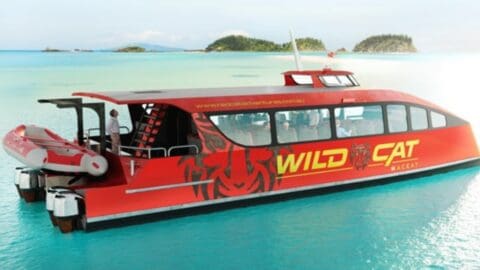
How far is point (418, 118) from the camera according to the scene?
10.1 metres

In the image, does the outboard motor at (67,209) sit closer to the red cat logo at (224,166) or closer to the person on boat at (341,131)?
the red cat logo at (224,166)

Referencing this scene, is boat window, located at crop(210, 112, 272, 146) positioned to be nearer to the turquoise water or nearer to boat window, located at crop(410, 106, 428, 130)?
the turquoise water

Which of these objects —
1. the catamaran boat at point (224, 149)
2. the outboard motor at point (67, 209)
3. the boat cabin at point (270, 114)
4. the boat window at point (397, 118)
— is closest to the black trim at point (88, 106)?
the catamaran boat at point (224, 149)

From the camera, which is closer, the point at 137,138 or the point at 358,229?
the point at 358,229

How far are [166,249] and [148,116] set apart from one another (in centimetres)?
245

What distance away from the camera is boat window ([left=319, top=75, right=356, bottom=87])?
32.0 ft

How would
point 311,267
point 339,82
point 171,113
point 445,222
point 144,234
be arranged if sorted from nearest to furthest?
point 311,267 < point 144,234 < point 445,222 < point 171,113 < point 339,82

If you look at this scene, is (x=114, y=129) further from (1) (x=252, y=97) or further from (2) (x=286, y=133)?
(2) (x=286, y=133)

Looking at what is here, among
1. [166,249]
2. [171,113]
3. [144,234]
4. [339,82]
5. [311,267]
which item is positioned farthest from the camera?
[339,82]

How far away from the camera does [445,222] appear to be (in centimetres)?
801

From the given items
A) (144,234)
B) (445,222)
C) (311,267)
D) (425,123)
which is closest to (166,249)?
(144,234)

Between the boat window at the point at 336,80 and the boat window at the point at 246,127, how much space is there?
1.65 metres

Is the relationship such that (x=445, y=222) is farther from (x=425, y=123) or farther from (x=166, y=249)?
(x=166, y=249)

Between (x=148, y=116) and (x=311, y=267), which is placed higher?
(x=148, y=116)
